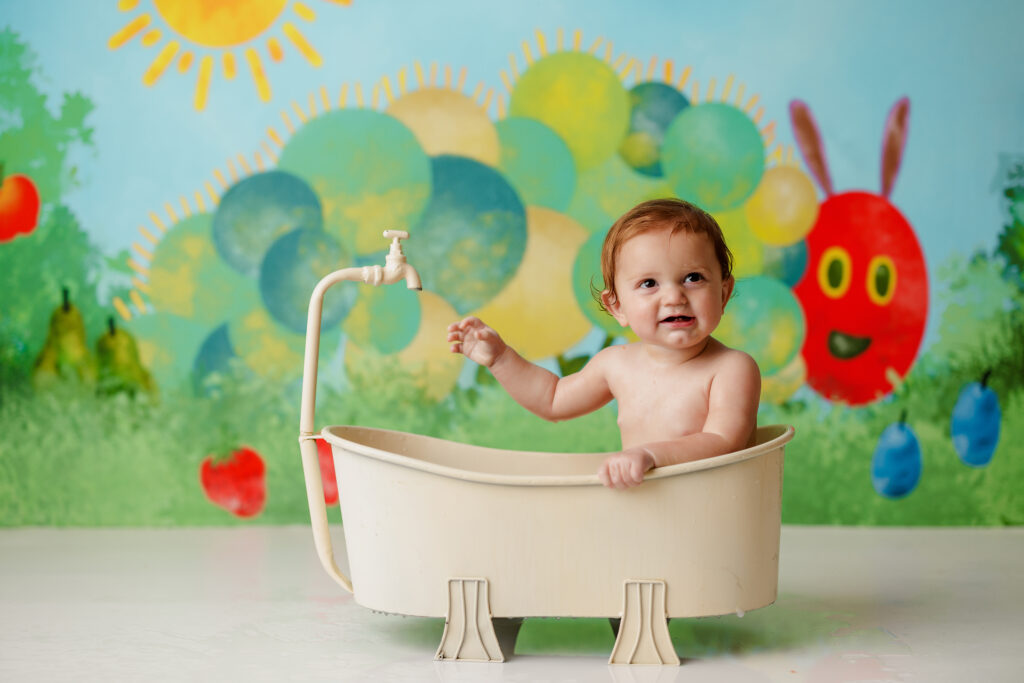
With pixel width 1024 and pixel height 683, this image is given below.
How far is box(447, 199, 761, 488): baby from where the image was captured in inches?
54.6

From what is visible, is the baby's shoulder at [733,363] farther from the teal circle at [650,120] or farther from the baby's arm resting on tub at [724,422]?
the teal circle at [650,120]

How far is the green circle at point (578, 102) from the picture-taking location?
236cm

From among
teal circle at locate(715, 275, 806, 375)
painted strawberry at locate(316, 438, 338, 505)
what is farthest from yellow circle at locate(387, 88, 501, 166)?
painted strawberry at locate(316, 438, 338, 505)

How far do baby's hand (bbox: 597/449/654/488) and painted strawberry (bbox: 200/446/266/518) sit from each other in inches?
52.6

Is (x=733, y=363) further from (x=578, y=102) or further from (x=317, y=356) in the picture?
(x=578, y=102)

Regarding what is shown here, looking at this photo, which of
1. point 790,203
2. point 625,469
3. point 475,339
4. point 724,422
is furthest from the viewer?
point 790,203

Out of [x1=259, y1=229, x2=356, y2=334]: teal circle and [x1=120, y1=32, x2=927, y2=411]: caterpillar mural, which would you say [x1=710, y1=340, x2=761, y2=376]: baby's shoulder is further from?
[x1=259, y1=229, x2=356, y2=334]: teal circle

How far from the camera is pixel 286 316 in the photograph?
2375 mm

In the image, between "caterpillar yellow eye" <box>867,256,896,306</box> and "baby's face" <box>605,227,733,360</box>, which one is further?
"caterpillar yellow eye" <box>867,256,896,306</box>

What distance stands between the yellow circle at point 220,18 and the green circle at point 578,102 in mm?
593

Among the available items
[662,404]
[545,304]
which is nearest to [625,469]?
[662,404]

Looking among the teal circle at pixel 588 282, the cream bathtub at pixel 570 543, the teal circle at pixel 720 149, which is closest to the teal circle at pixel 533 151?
the teal circle at pixel 588 282

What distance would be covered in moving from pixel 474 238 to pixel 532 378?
84 centimetres

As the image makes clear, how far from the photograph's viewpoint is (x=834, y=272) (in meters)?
2.35
